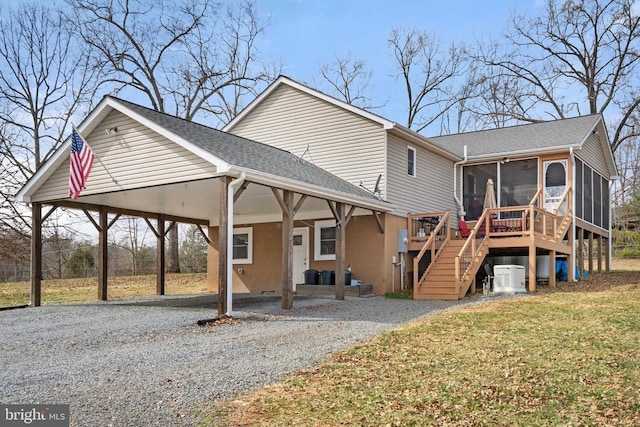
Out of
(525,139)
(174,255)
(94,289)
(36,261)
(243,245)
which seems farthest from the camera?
(174,255)

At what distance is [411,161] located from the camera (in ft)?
55.0

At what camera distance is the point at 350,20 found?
25516 mm

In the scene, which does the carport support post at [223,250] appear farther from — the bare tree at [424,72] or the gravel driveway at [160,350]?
the bare tree at [424,72]

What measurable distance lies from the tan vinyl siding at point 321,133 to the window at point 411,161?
1.48m

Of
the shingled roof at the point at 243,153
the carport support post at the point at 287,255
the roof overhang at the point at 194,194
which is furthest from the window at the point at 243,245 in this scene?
the carport support post at the point at 287,255

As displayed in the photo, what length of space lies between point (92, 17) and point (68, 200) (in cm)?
1876

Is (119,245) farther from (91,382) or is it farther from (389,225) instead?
(91,382)

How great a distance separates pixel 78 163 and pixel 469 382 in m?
9.65

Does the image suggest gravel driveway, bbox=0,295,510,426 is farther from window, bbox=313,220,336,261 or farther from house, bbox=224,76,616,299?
window, bbox=313,220,336,261

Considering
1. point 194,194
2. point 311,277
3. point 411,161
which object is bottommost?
point 311,277

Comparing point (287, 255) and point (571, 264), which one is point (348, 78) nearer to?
point (571, 264)

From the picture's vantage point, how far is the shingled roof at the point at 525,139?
17.4 metres

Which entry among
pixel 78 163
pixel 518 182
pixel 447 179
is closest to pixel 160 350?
pixel 78 163

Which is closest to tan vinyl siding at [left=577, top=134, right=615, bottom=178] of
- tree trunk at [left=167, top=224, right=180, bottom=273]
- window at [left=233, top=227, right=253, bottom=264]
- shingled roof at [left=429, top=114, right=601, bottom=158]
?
shingled roof at [left=429, top=114, right=601, bottom=158]
